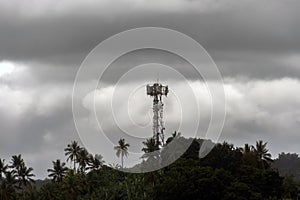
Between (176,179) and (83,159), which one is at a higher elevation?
(83,159)

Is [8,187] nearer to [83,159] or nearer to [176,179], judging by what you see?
[83,159]

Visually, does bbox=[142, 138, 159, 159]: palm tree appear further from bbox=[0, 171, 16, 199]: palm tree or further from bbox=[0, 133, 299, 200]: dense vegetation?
bbox=[0, 171, 16, 199]: palm tree

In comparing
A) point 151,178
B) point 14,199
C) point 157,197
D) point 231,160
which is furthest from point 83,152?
point 157,197

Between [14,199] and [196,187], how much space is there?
6539 cm

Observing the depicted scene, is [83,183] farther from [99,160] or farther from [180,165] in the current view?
[180,165]

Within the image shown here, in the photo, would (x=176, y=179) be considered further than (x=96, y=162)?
No

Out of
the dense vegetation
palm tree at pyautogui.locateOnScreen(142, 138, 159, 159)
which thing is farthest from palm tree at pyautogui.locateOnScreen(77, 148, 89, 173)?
palm tree at pyautogui.locateOnScreen(142, 138, 159, 159)

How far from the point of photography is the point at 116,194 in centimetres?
13138

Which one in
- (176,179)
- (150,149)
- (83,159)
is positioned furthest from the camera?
(83,159)

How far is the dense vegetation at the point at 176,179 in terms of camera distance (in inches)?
4257

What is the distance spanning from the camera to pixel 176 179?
110312 millimetres

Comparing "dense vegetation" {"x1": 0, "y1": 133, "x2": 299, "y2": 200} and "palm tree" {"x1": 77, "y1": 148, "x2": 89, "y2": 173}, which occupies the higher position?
"palm tree" {"x1": 77, "y1": 148, "x2": 89, "y2": 173}

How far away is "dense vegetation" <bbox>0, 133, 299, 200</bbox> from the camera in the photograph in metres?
108

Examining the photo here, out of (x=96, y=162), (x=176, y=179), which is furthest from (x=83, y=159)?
(x=176, y=179)
